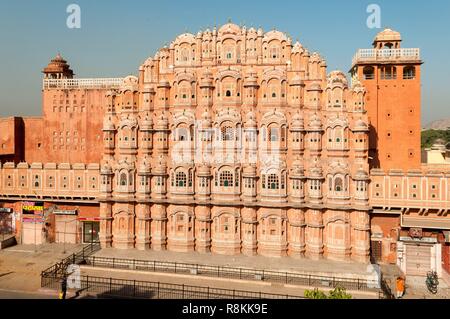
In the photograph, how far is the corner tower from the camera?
126 feet

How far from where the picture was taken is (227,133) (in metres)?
35.5

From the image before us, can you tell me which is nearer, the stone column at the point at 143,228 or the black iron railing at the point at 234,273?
the black iron railing at the point at 234,273

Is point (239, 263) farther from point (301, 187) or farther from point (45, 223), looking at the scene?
point (45, 223)

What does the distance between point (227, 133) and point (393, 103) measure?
18477 millimetres

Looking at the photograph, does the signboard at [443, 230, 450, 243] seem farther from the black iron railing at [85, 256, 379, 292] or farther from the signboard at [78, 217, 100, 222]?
the signboard at [78, 217, 100, 222]

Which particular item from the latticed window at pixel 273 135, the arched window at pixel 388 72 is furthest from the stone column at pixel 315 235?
the arched window at pixel 388 72

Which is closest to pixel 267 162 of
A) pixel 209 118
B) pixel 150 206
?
pixel 209 118

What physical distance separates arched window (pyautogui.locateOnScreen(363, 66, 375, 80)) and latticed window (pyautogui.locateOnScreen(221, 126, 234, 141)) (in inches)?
656

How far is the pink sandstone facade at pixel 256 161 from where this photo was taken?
1337 inches

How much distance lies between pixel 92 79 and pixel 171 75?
46.2ft

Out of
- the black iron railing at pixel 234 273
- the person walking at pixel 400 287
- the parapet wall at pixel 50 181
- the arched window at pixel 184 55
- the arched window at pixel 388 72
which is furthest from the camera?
the arched window at pixel 388 72

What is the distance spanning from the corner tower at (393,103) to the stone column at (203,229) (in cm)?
1827

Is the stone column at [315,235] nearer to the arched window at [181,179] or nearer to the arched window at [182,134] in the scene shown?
the arched window at [181,179]

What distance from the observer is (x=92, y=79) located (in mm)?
45812
